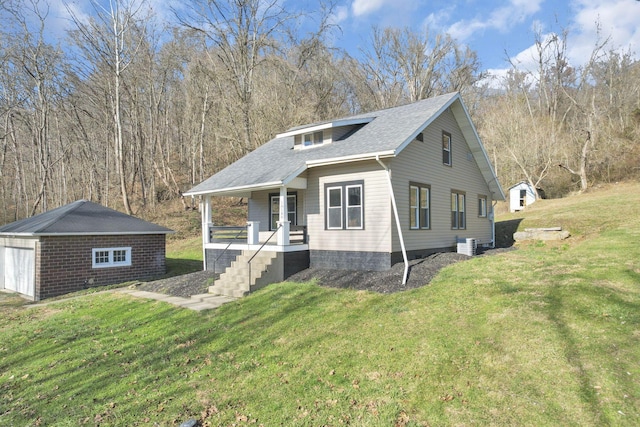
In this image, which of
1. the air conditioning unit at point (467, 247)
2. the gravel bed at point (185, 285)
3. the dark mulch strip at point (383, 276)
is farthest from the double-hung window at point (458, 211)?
the gravel bed at point (185, 285)

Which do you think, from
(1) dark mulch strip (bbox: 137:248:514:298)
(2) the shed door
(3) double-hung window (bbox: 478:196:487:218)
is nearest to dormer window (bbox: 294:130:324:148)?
(1) dark mulch strip (bbox: 137:248:514:298)

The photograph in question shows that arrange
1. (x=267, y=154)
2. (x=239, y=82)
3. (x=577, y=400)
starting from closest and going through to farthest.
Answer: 1. (x=577, y=400)
2. (x=267, y=154)
3. (x=239, y=82)

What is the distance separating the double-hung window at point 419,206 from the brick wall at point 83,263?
11170mm

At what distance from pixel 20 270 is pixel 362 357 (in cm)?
1586

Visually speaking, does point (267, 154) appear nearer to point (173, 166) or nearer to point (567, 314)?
point (567, 314)

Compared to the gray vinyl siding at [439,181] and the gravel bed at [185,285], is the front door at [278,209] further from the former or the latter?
the gray vinyl siding at [439,181]

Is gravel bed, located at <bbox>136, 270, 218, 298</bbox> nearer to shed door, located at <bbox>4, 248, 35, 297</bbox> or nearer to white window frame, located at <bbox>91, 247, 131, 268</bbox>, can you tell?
white window frame, located at <bbox>91, 247, 131, 268</bbox>

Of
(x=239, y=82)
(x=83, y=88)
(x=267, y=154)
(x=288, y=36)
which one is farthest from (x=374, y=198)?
(x=83, y=88)

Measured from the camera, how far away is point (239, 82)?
98.0ft

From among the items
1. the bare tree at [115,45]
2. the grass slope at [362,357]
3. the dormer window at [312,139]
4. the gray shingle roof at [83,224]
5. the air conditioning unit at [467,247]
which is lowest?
the grass slope at [362,357]

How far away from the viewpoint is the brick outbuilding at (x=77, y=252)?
572 inches

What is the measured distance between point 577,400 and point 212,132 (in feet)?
108

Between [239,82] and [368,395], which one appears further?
[239,82]

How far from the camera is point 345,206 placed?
12547 mm
